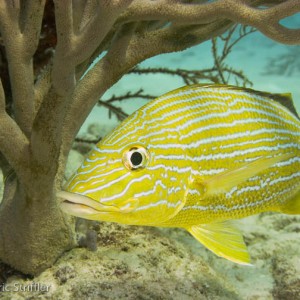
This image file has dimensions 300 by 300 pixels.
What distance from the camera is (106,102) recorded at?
4789mm

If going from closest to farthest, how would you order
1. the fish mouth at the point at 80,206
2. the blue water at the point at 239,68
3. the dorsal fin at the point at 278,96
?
the fish mouth at the point at 80,206 → the dorsal fin at the point at 278,96 → the blue water at the point at 239,68

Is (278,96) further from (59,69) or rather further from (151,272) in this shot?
(151,272)

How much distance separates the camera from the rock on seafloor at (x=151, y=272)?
264 cm

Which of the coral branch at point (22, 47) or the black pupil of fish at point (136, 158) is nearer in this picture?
the black pupil of fish at point (136, 158)

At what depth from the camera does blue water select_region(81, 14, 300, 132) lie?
1460 centimetres

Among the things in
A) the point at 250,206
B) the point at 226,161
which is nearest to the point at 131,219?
the point at 226,161

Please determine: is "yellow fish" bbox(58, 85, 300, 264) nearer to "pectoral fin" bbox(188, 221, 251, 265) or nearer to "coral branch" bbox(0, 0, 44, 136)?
"pectoral fin" bbox(188, 221, 251, 265)

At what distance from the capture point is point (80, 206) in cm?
147

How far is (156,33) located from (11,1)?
1.12 metres

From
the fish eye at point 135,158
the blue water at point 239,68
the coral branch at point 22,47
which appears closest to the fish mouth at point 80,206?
the fish eye at point 135,158

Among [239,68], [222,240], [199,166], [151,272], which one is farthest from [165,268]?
[239,68]

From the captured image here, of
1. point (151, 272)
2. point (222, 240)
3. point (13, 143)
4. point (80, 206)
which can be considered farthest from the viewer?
point (151, 272)

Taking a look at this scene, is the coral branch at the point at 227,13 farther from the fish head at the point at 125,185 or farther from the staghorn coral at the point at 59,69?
the fish head at the point at 125,185

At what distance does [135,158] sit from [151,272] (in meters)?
1.53
